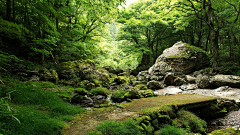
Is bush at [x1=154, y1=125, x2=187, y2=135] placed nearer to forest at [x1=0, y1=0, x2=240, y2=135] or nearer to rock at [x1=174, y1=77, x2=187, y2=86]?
forest at [x1=0, y1=0, x2=240, y2=135]

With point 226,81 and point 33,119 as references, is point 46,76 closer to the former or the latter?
point 33,119

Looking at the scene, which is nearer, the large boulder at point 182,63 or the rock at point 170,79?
the rock at point 170,79

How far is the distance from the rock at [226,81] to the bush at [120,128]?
729 cm

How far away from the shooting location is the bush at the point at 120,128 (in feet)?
8.38

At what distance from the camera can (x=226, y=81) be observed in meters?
6.91

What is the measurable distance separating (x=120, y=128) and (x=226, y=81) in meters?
7.90

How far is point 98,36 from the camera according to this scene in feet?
51.0

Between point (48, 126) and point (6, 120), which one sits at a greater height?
point (6, 120)

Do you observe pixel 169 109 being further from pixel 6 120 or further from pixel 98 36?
pixel 98 36

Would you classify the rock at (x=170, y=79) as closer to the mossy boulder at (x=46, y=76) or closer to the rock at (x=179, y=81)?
the rock at (x=179, y=81)

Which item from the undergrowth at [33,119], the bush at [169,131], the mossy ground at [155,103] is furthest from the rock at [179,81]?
the undergrowth at [33,119]

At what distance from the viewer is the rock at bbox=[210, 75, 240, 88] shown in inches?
261

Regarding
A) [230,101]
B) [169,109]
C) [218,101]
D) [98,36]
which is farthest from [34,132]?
[98,36]

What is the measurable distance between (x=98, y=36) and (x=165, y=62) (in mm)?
9499
